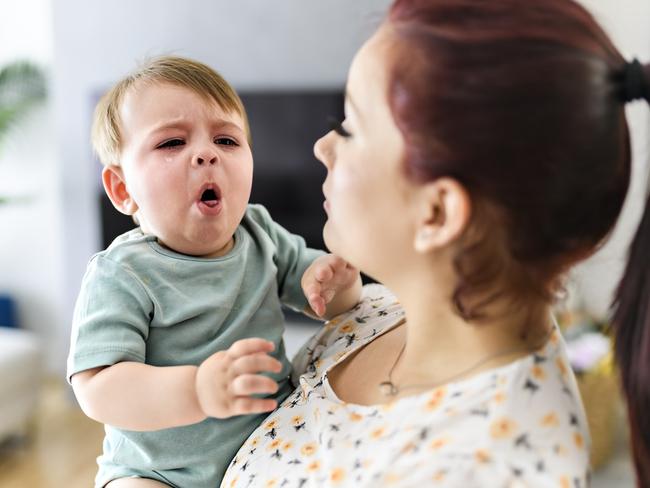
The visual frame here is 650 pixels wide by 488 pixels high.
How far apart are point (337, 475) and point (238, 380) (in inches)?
5.1

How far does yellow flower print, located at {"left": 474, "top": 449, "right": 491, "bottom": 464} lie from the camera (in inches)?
26.1

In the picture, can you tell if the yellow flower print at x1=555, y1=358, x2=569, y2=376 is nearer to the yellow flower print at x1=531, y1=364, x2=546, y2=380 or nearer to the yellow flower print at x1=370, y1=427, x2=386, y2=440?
the yellow flower print at x1=531, y1=364, x2=546, y2=380

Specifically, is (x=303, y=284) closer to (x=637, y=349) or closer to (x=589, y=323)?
(x=637, y=349)

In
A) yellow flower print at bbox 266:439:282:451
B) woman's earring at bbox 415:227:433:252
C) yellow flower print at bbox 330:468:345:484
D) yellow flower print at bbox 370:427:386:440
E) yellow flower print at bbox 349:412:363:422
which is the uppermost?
woman's earring at bbox 415:227:433:252

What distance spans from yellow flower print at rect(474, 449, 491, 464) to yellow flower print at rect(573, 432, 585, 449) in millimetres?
86

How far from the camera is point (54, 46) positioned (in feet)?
13.1

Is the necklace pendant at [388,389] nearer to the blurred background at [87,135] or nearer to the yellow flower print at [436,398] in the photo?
the yellow flower print at [436,398]

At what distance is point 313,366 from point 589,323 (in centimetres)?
236

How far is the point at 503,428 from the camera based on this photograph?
677 millimetres

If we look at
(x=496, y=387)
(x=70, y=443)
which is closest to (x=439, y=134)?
(x=496, y=387)

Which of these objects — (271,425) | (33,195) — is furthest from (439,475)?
(33,195)

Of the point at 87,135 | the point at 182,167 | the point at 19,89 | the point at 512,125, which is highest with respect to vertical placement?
the point at 512,125

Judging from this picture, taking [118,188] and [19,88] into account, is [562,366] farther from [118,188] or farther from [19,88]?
[19,88]

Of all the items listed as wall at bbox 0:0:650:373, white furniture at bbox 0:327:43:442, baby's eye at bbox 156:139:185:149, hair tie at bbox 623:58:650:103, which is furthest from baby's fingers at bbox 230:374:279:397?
white furniture at bbox 0:327:43:442
